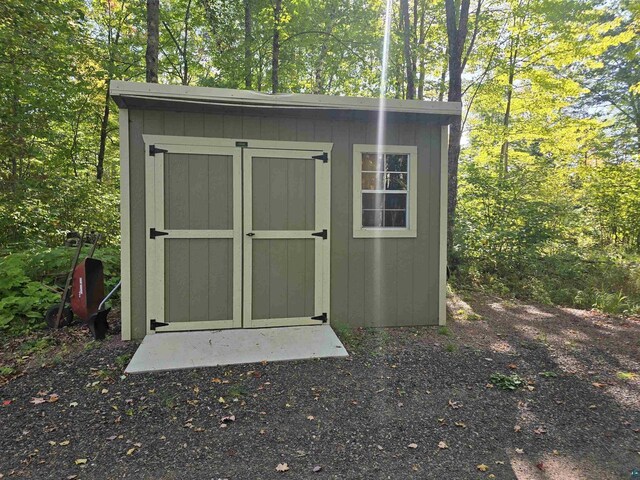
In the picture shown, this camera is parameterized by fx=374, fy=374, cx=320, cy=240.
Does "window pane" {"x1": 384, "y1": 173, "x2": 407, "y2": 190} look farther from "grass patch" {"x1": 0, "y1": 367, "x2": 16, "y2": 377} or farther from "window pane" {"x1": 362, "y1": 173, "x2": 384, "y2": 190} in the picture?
"grass patch" {"x1": 0, "y1": 367, "x2": 16, "y2": 377}

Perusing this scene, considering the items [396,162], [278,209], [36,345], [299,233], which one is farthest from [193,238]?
[396,162]

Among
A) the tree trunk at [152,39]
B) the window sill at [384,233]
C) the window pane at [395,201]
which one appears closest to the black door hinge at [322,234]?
the window sill at [384,233]

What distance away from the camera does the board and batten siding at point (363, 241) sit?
393cm

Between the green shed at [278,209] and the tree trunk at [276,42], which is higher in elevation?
the tree trunk at [276,42]

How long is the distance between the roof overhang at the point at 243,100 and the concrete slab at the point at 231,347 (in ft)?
7.59

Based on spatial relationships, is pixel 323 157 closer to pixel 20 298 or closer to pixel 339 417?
pixel 339 417

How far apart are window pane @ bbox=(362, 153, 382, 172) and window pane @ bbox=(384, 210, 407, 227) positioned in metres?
0.53

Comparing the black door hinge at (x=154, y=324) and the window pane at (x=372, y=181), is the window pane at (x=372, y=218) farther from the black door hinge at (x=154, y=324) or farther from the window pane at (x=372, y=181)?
the black door hinge at (x=154, y=324)

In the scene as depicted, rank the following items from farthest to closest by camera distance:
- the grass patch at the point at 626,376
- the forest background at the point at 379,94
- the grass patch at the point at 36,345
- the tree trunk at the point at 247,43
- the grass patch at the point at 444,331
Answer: the tree trunk at the point at 247,43 → the forest background at the point at 379,94 → the grass patch at the point at 444,331 → the grass patch at the point at 36,345 → the grass patch at the point at 626,376

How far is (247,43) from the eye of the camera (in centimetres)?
881

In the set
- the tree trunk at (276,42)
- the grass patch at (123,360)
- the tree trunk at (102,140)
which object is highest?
the tree trunk at (276,42)

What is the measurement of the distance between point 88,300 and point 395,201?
11.5ft

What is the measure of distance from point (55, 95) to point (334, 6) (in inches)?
271

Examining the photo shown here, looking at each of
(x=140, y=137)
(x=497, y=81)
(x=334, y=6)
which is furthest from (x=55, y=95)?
(x=497, y=81)
